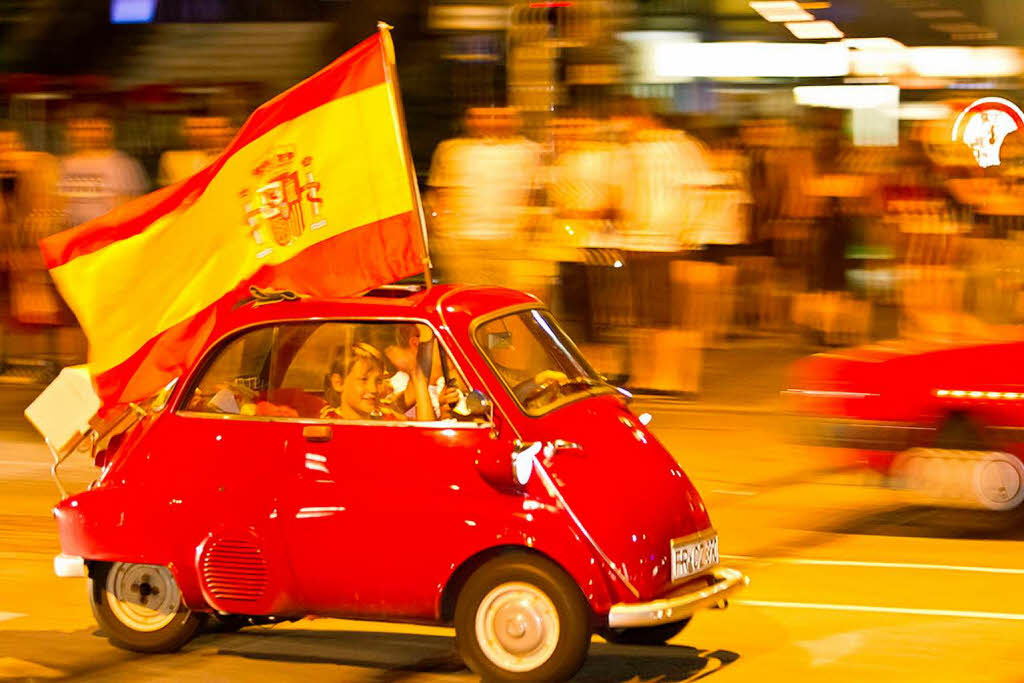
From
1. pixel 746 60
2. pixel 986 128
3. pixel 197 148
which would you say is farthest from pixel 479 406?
pixel 746 60

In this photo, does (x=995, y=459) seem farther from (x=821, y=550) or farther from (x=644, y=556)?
(x=644, y=556)

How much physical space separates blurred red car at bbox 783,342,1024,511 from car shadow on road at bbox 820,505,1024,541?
15 centimetres

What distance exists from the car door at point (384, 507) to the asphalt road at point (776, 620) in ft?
1.53

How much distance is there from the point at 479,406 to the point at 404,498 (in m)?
0.48

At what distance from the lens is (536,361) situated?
8086 millimetres

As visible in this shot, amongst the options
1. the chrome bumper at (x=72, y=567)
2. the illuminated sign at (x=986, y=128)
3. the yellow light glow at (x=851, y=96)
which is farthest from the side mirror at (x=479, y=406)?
the yellow light glow at (x=851, y=96)

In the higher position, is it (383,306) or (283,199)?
(283,199)

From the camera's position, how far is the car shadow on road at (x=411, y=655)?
308 inches

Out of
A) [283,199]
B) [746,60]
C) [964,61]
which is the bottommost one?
[283,199]

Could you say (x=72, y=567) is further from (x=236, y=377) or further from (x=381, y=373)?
(x=381, y=373)

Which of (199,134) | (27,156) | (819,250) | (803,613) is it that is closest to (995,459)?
(803,613)

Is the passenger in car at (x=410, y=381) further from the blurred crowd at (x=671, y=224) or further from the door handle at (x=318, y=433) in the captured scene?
the blurred crowd at (x=671, y=224)

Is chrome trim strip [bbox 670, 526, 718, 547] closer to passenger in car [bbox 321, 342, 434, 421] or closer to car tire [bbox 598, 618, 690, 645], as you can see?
car tire [bbox 598, 618, 690, 645]

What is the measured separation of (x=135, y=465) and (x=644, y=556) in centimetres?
228
